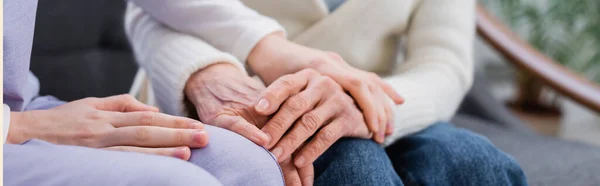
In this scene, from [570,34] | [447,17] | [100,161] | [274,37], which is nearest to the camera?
[100,161]

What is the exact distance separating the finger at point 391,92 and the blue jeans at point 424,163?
0.05 metres

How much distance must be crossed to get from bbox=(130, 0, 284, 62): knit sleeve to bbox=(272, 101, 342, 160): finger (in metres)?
0.13

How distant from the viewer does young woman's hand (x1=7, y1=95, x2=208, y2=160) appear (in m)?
0.52

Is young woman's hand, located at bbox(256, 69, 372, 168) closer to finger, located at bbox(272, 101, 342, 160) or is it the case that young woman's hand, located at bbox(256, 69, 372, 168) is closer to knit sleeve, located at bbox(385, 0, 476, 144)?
finger, located at bbox(272, 101, 342, 160)

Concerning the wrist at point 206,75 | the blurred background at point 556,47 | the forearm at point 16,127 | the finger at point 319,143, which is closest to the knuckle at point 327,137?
the finger at point 319,143

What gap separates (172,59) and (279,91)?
0.48 ft

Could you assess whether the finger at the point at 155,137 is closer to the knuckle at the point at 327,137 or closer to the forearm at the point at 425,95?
the knuckle at the point at 327,137

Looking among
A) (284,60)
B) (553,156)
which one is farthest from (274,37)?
(553,156)

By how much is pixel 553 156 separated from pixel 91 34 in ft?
2.54

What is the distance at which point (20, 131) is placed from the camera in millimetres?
538

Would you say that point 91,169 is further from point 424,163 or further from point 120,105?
point 424,163

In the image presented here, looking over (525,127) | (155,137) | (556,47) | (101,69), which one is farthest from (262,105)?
(556,47)

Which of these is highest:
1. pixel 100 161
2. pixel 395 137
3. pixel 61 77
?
pixel 100 161

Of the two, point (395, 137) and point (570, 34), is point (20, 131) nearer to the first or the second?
point (395, 137)
